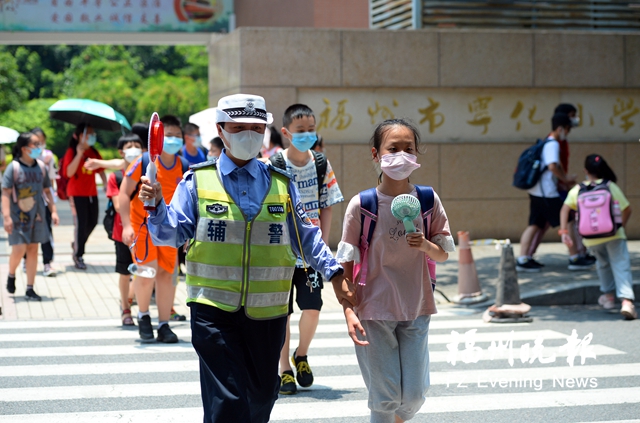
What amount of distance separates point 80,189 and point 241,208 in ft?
29.0

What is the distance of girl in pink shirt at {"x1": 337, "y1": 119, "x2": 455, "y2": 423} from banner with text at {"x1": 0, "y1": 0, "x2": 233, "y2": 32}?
14.9 m

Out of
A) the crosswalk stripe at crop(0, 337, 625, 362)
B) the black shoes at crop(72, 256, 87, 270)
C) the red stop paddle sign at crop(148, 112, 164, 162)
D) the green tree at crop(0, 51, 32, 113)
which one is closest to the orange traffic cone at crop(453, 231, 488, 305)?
the crosswalk stripe at crop(0, 337, 625, 362)

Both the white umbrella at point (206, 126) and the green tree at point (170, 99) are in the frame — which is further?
the green tree at point (170, 99)

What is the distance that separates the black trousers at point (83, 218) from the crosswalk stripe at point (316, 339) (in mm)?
4049

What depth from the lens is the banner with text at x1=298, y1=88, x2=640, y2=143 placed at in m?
14.4

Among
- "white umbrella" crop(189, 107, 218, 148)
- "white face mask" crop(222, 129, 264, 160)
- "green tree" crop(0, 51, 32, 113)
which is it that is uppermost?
"green tree" crop(0, 51, 32, 113)

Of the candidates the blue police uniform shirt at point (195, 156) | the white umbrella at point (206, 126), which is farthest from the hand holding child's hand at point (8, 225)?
the white umbrella at point (206, 126)

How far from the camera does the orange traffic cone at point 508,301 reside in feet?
29.9

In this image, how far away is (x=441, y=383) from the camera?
657cm

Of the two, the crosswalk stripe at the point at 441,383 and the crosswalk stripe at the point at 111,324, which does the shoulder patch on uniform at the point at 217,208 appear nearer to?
the crosswalk stripe at the point at 441,383

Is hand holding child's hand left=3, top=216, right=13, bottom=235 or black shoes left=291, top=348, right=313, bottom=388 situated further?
hand holding child's hand left=3, top=216, right=13, bottom=235

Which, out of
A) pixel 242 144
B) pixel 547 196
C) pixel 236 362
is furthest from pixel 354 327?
pixel 547 196

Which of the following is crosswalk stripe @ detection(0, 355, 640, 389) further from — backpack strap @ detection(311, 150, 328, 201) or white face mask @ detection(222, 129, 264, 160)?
white face mask @ detection(222, 129, 264, 160)

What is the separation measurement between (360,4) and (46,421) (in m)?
14.0
